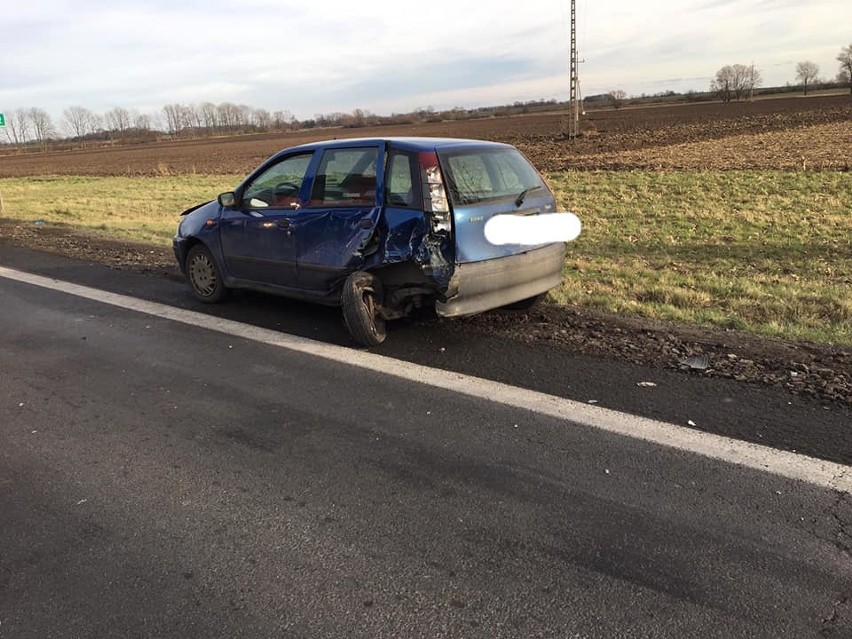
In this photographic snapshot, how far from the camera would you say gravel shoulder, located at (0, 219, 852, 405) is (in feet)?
14.3

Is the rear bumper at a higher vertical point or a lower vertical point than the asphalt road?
higher

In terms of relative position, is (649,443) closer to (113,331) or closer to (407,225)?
(407,225)

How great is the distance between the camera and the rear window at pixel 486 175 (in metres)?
5.08

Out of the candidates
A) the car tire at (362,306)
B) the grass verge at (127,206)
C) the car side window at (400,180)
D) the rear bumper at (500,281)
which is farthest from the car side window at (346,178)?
the grass verge at (127,206)

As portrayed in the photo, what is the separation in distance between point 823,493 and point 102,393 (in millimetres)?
4284

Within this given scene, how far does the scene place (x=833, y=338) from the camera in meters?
5.16

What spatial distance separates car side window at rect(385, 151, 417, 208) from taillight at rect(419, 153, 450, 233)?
109 mm

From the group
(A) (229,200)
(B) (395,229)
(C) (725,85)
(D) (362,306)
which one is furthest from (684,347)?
(C) (725,85)

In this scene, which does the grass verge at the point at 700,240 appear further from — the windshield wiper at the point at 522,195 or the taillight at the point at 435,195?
the taillight at the point at 435,195

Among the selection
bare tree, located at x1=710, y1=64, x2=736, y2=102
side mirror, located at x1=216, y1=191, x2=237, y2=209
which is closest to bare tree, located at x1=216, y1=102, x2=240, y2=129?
bare tree, located at x1=710, y1=64, x2=736, y2=102

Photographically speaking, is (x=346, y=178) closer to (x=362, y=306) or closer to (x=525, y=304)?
(x=362, y=306)

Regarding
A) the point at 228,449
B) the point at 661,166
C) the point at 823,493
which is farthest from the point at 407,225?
the point at 661,166

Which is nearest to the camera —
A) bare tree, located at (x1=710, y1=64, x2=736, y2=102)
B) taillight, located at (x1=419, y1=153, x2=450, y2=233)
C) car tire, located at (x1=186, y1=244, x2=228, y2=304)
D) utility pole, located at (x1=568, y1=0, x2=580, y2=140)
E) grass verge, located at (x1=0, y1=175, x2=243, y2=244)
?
taillight, located at (x1=419, y1=153, x2=450, y2=233)

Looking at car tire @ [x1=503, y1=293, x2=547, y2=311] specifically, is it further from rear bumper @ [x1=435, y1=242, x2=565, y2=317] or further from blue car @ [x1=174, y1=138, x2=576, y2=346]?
rear bumper @ [x1=435, y1=242, x2=565, y2=317]
